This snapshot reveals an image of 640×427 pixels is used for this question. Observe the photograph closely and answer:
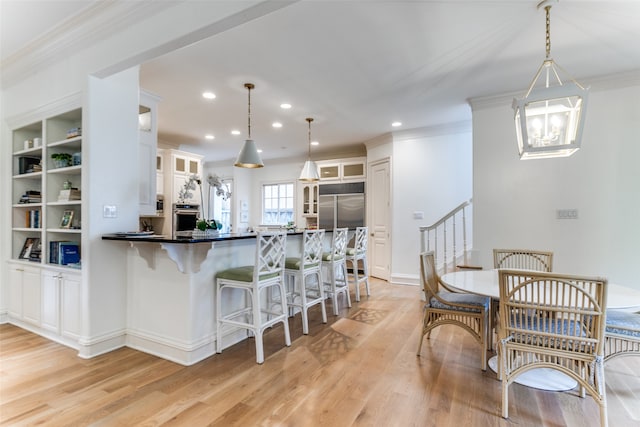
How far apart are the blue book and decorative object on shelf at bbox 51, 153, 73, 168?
2.49 feet

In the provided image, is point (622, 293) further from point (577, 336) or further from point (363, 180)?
point (363, 180)

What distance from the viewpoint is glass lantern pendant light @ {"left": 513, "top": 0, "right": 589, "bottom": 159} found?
75.9 inches

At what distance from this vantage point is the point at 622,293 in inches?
83.5

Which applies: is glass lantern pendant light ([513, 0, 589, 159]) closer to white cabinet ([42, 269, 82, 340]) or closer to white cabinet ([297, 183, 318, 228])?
white cabinet ([42, 269, 82, 340])

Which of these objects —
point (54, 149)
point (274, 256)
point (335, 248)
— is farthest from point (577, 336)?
point (54, 149)

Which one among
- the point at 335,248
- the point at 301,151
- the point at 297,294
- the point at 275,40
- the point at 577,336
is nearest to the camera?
the point at 577,336

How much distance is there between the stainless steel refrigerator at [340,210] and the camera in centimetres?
640

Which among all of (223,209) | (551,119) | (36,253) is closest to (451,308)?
(551,119)

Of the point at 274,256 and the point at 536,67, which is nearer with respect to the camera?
the point at 274,256

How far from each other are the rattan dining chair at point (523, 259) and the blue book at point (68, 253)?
4083mm

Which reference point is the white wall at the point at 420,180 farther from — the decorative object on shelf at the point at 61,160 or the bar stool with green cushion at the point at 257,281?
the decorative object on shelf at the point at 61,160

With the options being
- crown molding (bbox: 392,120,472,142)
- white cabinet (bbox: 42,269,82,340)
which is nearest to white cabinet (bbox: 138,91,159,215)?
white cabinet (bbox: 42,269,82,340)

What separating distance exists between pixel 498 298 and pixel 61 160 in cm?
394

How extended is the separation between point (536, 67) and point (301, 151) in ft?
15.7
